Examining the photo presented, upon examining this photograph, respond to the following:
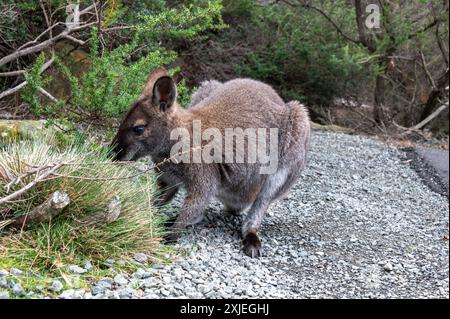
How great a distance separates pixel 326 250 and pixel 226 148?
134 cm

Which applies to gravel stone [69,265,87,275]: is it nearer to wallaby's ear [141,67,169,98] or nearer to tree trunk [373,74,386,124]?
wallaby's ear [141,67,169,98]

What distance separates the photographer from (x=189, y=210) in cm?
545

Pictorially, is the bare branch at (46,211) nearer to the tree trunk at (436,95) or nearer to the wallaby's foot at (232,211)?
the wallaby's foot at (232,211)

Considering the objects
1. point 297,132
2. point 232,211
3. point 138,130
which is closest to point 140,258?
point 138,130

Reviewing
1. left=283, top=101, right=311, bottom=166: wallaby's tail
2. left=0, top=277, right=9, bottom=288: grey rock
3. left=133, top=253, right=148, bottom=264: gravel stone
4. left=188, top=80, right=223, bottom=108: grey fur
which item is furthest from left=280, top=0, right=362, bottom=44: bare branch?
left=0, top=277, right=9, bottom=288: grey rock

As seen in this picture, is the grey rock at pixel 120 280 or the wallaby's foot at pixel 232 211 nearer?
the grey rock at pixel 120 280

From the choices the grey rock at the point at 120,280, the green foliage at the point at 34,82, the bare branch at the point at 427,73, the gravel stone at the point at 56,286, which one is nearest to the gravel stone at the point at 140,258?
the grey rock at the point at 120,280

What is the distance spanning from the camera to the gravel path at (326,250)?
466 cm

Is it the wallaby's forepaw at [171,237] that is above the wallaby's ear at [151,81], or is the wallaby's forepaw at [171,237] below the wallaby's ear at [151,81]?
below

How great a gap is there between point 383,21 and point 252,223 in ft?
23.6

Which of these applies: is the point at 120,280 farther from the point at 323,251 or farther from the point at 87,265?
the point at 323,251

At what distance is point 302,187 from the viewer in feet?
25.7

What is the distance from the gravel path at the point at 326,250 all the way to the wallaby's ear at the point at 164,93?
119 centimetres

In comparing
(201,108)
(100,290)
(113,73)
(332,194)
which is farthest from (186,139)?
(332,194)
